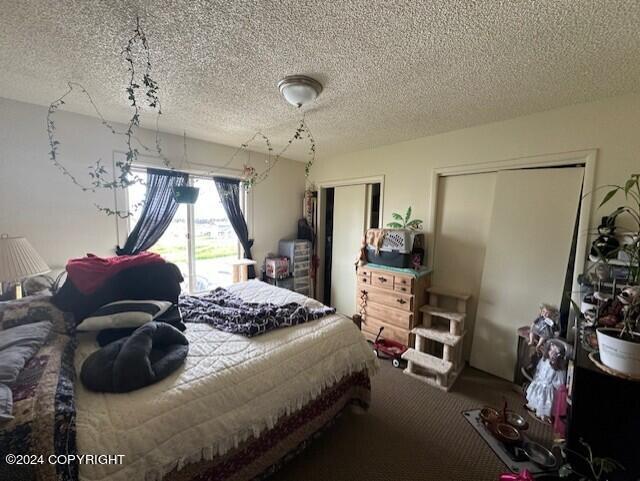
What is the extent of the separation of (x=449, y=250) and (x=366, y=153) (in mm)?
1642

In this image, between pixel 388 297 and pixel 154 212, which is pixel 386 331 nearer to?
pixel 388 297

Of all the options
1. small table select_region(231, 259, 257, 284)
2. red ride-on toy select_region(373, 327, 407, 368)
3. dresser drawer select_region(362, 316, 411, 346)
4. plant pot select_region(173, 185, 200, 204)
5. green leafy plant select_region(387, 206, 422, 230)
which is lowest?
red ride-on toy select_region(373, 327, 407, 368)

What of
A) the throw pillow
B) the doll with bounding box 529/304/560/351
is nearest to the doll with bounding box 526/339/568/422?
the doll with bounding box 529/304/560/351

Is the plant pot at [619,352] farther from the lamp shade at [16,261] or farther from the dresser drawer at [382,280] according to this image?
the lamp shade at [16,261]

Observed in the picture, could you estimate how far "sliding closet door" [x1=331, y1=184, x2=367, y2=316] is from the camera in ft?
12.0

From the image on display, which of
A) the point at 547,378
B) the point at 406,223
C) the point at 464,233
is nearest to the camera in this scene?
the point at 547,378

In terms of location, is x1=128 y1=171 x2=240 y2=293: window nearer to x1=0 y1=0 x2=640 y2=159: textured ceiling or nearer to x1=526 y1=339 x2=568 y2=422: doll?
x1=0 y1=0 x2=640 y2=159: textured ceiling

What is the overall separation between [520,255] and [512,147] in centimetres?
99

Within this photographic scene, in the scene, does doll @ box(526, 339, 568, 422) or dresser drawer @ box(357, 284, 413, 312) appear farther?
dresser drawer @ box(357, 284, 413, 312)

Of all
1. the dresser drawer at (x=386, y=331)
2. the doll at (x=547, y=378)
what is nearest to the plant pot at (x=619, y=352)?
the doll at (x=547, y=378)

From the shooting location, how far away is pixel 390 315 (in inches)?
112

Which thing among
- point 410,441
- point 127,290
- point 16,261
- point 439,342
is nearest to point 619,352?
point 410,441

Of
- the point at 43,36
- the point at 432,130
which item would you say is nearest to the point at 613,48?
the point at 432,130

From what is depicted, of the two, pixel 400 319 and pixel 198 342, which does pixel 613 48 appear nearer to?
pixel 400 319
